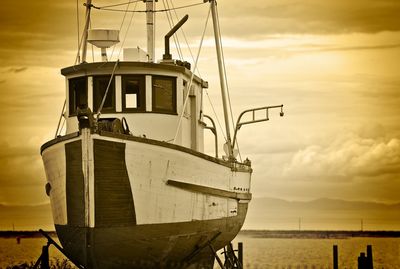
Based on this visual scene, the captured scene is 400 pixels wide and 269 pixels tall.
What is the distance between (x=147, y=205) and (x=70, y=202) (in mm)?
2169

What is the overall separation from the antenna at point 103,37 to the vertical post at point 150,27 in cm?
256

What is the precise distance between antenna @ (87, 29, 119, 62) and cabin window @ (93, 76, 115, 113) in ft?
3.66

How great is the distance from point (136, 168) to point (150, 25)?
25.5 feet

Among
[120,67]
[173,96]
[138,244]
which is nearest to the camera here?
[138,244]

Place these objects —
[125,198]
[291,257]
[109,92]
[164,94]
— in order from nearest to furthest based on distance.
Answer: [125,198], [109,92], [164,94], [291,257]

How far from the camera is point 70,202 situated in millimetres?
30312

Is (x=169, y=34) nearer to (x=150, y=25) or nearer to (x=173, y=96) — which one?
(x=150, y=25)

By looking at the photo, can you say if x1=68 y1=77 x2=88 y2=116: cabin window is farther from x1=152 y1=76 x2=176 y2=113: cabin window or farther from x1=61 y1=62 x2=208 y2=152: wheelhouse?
x1=152 y1=76 x2=176 y2=113: cabin window

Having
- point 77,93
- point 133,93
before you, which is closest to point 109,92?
point 133,93

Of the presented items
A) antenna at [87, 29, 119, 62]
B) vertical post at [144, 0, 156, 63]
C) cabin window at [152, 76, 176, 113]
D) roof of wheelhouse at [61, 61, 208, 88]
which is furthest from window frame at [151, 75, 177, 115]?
vertical post at [144, 0, 156, 63]

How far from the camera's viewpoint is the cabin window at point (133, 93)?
1293 inches

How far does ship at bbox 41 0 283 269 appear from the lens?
96.3ft

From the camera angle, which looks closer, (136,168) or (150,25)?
(136,168)

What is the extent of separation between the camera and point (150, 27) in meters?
36.0
